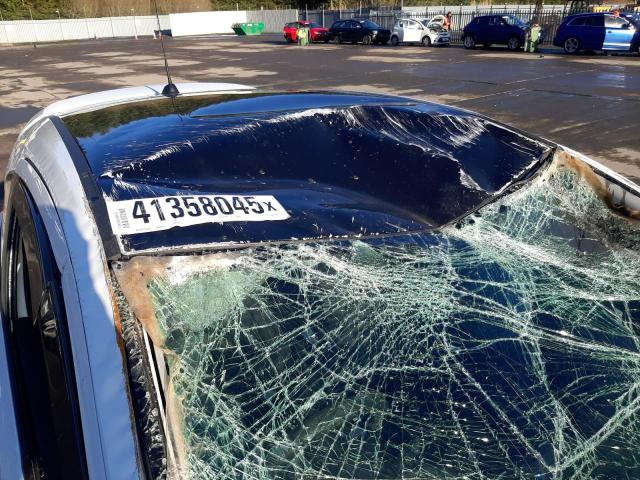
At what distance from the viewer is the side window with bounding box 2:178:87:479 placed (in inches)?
45.5

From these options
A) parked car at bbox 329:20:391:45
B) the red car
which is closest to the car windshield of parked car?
parked car at bbox 329:20:391:45

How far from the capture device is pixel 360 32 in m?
29.6

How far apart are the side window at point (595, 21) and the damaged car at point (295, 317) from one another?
69.9ft

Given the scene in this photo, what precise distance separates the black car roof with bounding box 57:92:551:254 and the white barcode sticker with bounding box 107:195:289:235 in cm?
2

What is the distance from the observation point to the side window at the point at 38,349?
1155 mm

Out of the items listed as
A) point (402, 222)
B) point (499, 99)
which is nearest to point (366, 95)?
point (402, 222)

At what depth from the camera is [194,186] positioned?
1.59 metres

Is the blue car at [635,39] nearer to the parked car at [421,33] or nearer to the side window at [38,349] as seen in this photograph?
the parked car at [421,33]

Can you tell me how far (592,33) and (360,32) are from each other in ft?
41.8

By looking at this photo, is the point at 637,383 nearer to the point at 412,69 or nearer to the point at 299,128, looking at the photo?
the point at 299,128

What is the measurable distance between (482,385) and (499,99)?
11482mm

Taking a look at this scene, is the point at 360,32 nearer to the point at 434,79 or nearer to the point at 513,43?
the point at 513,43

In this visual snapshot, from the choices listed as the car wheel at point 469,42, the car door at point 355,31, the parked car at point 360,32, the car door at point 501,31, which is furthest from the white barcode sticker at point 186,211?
the car door at point 355,31

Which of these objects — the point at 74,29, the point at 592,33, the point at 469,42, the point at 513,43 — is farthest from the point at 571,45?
the point at 74,29
